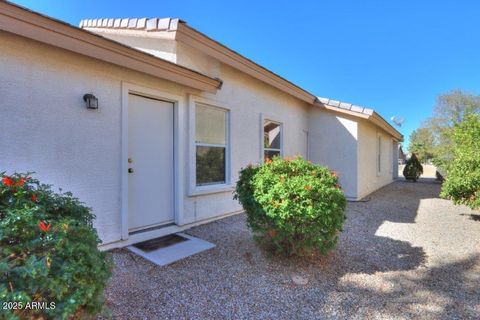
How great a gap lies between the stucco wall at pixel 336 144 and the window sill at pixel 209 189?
4681 millimetres

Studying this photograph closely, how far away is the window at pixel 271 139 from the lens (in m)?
7.61

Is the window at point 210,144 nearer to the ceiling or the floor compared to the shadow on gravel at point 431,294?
nearer to the ceiling

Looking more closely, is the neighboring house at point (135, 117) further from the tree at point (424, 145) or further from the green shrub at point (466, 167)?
the tree at point (424, 145)

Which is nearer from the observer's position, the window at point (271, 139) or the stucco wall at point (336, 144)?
the window at point (271, 139)

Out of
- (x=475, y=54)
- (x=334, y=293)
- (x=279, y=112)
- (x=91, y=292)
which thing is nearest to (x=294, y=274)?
(x=334, y=293)

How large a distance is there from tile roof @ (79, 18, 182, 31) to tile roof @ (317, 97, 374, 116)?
243 inches

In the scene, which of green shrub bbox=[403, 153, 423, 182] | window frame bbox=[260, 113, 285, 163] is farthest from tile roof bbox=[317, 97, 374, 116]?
green shrub bbox=[403, 153, 423, 182]

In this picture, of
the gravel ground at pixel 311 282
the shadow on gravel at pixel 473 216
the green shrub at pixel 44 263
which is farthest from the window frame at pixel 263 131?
the green shrub at pixel 44 263

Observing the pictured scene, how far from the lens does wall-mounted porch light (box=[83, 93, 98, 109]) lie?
143 inches

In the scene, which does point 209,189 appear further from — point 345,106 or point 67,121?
point 345,106

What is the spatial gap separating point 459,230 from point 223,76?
6.22 meters

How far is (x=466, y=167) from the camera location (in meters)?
6.05

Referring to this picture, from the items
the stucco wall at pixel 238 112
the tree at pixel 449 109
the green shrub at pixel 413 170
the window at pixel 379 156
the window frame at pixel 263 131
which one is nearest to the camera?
the stucco wall at pixel 238 112

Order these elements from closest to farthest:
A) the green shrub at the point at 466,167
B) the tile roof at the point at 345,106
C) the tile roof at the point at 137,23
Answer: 1. the tile roof at the point at 137,23
2. the green shrub at the point at 466,167
3. the tile roof at the point at 345,106
